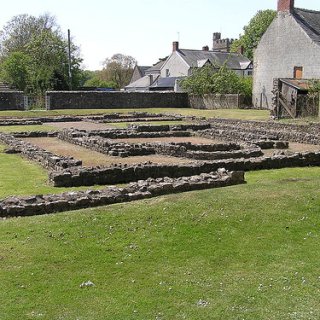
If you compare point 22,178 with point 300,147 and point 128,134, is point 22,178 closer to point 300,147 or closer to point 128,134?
point 128,134

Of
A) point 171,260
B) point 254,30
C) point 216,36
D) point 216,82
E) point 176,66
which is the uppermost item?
point 216,36

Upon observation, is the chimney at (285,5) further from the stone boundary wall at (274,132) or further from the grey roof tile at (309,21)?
the stone boundary wall at (274,132)

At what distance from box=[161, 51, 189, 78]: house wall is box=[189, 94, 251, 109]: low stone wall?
1732 cm

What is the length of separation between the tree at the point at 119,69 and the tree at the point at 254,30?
27.6 m

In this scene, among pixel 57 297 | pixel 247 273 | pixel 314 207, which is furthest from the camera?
pixel 314 207

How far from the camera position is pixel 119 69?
345 feet

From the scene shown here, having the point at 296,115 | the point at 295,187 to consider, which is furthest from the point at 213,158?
the point at 296,115

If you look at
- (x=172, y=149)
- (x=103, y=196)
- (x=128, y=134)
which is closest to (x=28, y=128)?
(x=128, y=134)

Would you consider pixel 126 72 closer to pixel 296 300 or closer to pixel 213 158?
pixel 213 158

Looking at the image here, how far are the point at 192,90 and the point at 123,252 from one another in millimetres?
48085

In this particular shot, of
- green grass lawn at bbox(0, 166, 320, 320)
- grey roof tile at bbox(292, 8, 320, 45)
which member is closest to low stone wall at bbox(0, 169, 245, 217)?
green grass lawn at bbox(0, 166, 320, 320)

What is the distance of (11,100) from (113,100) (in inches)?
427

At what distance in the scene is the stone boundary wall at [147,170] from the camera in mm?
14180

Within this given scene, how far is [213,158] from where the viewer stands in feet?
64.0
